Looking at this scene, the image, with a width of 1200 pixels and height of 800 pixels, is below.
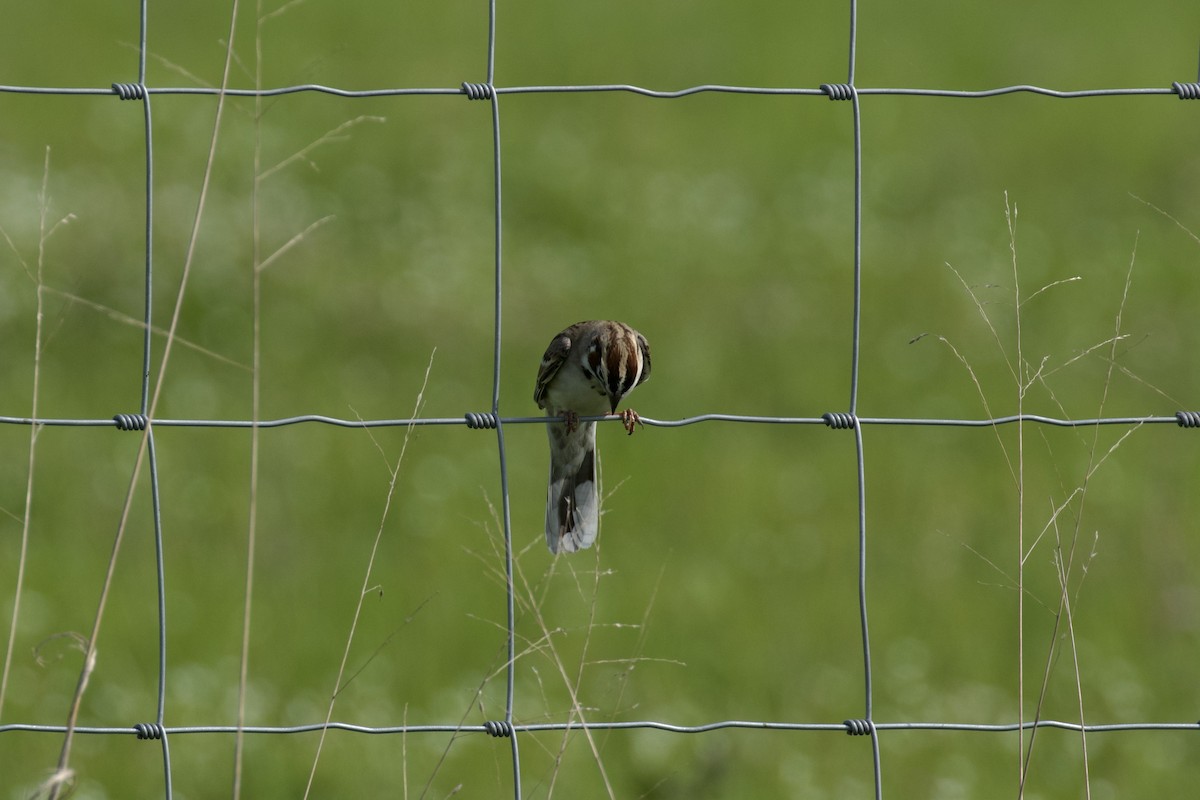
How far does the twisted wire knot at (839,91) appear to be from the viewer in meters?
3.86

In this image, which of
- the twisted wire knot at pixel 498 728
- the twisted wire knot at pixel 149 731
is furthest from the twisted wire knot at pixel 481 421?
the twisted wire knot at pixel 149 731

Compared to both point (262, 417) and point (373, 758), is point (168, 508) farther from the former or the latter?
point (373, 758)

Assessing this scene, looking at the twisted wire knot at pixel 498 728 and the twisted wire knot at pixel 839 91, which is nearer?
the twisted wire knot at pixel 498 728

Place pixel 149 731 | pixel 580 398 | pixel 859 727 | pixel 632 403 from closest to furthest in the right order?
pixel 149 731 < pixel 859 727 < pixel 580 398 < pixel 632 403

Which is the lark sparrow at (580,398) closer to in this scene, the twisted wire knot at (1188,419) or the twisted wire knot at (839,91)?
the twisted wire knot at (839,91)

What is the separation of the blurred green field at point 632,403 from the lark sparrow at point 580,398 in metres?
0.16

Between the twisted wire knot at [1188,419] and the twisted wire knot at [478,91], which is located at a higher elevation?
the twisted wire knot at [478,91]

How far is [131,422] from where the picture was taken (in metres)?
3.56

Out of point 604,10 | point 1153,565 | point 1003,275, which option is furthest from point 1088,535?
point 604,10

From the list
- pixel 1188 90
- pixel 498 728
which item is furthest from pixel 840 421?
pixel 1188 90

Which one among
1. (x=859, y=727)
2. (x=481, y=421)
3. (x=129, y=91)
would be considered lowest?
(x=859, y=727)

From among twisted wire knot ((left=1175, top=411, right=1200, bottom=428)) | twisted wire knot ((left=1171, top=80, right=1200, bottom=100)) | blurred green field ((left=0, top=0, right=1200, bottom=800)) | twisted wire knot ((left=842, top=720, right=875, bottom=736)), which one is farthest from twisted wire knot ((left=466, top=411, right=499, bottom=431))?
twisted wire knot ((left=1171, top=80, right=1200, bottom=100))

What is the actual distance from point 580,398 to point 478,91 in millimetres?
1518

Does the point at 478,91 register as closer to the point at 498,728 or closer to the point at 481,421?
the point at 481,421
